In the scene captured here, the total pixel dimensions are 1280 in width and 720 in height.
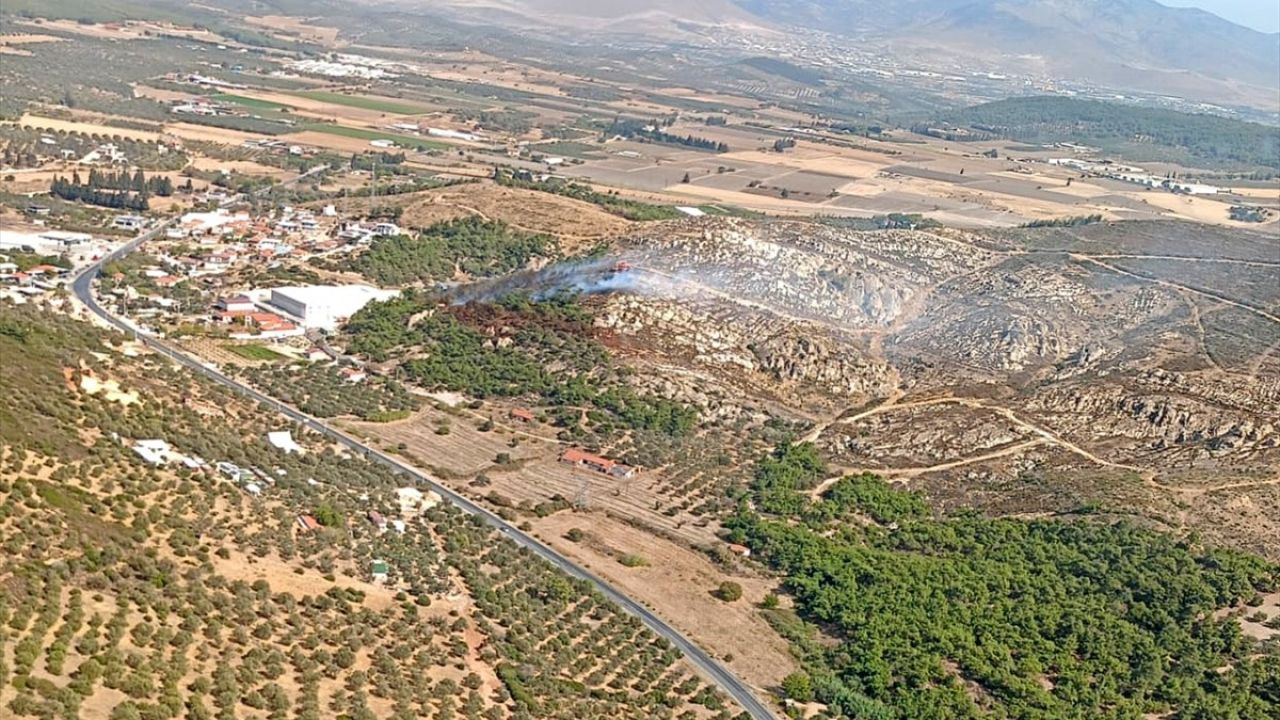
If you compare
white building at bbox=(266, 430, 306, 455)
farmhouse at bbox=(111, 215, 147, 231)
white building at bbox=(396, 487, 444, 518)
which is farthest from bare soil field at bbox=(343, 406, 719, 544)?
farmhouse at bbox=(111, 215, 147, 231)

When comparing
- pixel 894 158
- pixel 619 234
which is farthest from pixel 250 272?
pixel 894 158

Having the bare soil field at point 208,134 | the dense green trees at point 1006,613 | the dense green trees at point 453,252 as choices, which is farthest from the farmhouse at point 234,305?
the bare soil field at point 208,134

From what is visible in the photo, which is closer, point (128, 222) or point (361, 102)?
point (128, 222)

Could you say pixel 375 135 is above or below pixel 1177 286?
below

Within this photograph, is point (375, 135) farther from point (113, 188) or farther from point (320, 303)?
point (320, 303)

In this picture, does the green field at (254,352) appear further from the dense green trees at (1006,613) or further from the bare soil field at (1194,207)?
the bare soil field at (1194,207)

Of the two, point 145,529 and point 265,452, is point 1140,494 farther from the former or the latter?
point 145,529

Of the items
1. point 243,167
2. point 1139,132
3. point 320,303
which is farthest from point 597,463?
point 1139,132

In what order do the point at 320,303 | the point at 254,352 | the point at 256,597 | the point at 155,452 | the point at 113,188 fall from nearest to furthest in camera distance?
the point at 256,597, the point at 155,452, the point at 254,352, the point at 320,303, the point at 113,188

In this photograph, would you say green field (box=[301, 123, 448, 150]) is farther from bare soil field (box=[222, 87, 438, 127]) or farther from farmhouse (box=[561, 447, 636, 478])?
farmhouse (box=[561, 447, 636, 478])
